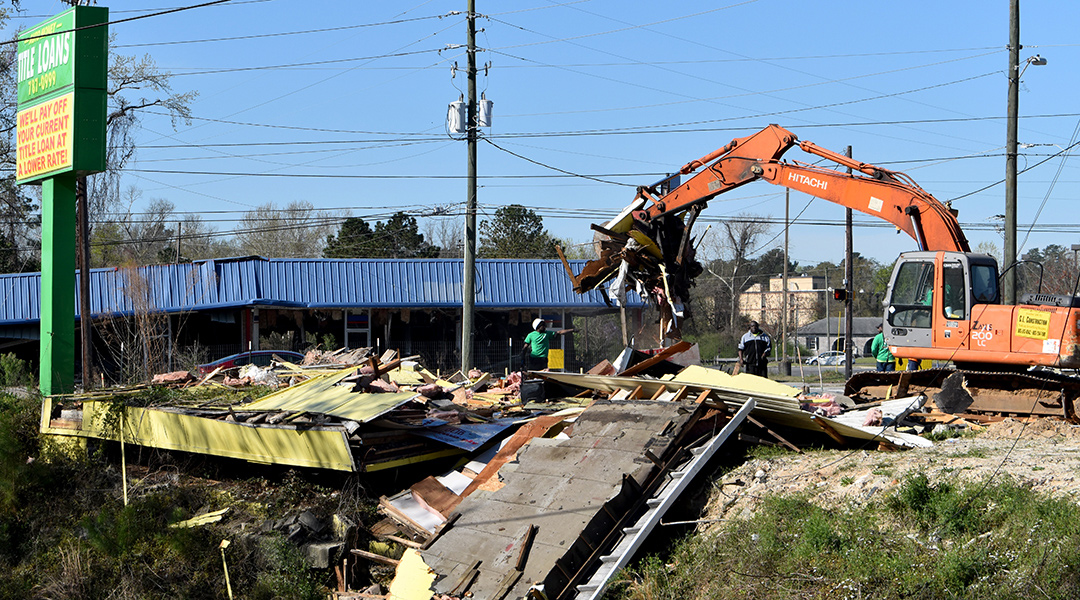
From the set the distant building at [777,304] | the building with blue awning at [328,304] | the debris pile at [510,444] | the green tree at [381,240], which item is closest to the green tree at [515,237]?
the green tree at [381,240]

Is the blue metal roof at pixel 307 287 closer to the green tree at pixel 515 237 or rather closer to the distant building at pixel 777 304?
the green tree at pixel 515 237

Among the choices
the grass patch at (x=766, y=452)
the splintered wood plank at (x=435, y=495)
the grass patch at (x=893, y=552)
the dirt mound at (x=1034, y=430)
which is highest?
the dirt mound at (x=1034, y=430)

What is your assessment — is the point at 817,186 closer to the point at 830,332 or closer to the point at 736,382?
the point at 736,382

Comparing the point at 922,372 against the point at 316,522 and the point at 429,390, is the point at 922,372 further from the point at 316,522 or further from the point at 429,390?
the point at 316,522

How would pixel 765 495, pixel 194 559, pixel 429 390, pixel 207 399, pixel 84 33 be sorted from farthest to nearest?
pixel 84 33 → pixel 207 399 → pixel 429 390 → pixel 194 559 → pixel 765 495

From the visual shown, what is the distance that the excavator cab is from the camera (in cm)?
1206

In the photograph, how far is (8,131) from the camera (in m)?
32.5

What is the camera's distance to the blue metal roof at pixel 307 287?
29.2m

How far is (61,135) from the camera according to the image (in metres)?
14.9

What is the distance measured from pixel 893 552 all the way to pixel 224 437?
8062mm

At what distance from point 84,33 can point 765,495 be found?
12.9 meters

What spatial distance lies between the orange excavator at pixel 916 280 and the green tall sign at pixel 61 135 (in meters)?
8.57

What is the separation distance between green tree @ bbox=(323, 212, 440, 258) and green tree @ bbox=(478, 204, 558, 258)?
4.52m

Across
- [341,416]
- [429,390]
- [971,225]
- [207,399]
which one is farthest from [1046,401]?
[971,225]
